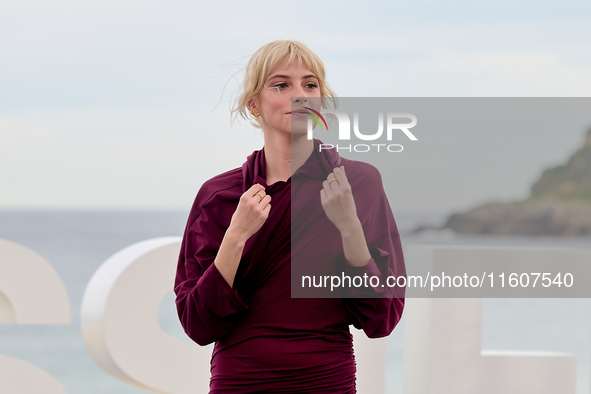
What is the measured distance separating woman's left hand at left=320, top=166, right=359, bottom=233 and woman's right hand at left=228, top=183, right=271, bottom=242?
0.47ft

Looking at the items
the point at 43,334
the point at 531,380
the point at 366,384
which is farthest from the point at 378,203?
the point at 43,334

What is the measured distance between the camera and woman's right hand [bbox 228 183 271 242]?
1536mm

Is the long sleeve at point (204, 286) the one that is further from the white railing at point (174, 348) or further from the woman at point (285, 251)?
the white railing at point (174, 348)

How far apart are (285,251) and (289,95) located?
1.29ft

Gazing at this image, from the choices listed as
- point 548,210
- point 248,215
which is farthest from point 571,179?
point 248,215

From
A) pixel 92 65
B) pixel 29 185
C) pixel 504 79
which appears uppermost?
pixel 92 65

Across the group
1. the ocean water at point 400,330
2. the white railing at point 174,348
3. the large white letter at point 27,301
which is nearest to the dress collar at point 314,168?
the ocean water at point 400,330

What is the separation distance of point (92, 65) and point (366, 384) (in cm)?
2098

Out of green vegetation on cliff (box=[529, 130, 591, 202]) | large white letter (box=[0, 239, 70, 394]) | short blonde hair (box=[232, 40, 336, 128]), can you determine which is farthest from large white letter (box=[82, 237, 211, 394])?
green vegetation on cliff (box=[529, 130, 591, 202])

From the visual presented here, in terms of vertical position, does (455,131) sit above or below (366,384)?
above

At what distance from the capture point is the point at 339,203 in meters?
1.54

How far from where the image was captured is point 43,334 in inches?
524

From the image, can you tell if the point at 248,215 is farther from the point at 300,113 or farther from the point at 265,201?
the point at 300,113

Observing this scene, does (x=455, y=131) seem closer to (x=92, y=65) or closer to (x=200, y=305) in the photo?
(x=200, y=305)
